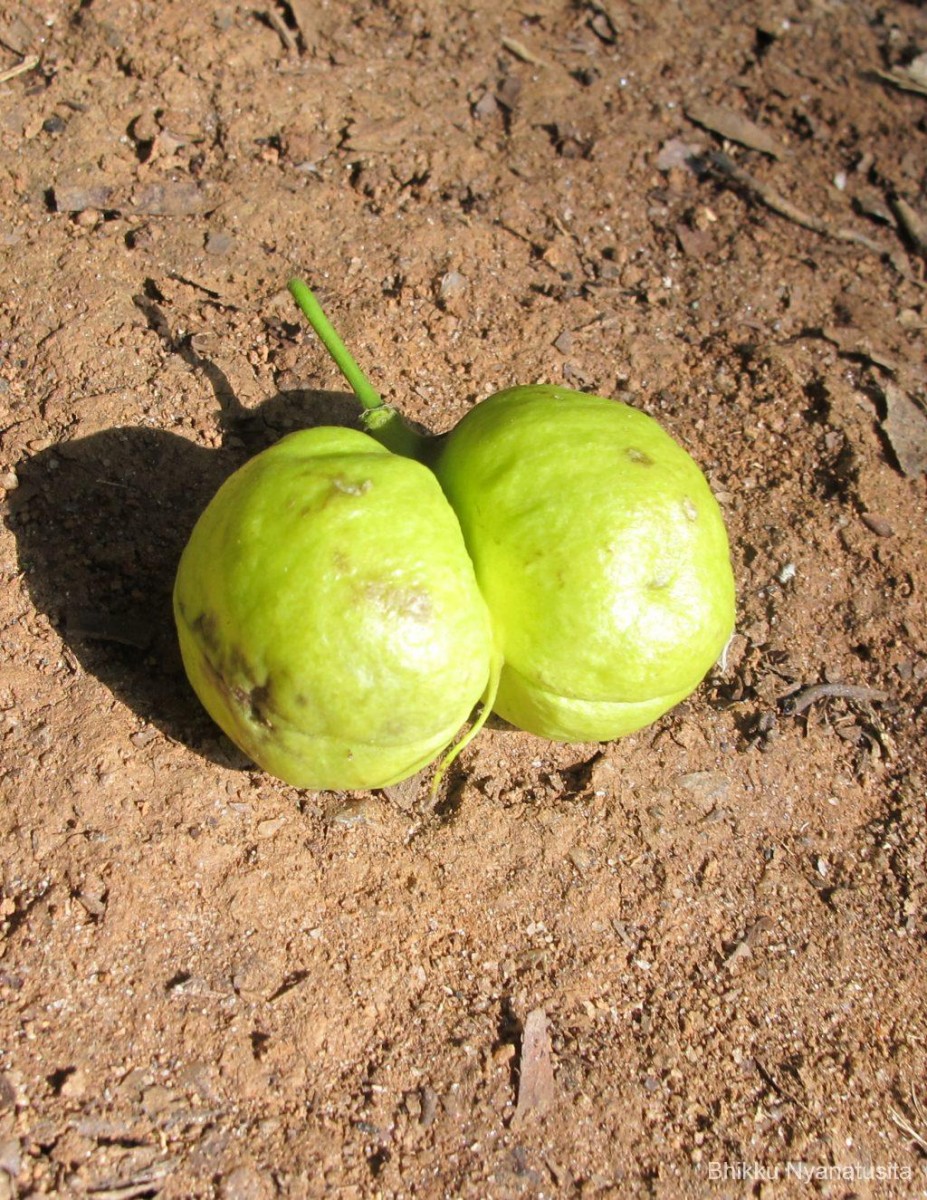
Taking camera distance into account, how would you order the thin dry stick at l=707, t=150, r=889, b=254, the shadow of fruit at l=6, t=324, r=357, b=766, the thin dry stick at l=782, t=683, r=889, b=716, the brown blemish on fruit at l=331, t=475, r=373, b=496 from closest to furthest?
1. the brown blemish on fruit at l=331, t=475, r=373, b=496
2. the shadow of fruit at l=6, t=324, r=357, b=766
3. the thin dry stick at l=782, t=683, r=889, b=716
4. the thin dry stick at l=707, t=150, r=889, b=254

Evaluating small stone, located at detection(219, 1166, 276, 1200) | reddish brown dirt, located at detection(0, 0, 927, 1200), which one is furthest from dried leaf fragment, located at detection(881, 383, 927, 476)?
small stone, located at detection(219, 1166, 276, 1200)

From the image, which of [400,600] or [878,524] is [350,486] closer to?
[400,600]

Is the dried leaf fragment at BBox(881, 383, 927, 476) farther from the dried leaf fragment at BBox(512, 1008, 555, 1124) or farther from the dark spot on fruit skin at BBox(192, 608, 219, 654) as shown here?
the dark spot on fruit skin at BBox(192, 608, 219, 654)

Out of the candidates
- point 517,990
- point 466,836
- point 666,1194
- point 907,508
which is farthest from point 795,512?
point 666,1194

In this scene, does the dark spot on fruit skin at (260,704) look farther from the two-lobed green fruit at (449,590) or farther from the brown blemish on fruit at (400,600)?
the brown blemish on fruit at (400,600)

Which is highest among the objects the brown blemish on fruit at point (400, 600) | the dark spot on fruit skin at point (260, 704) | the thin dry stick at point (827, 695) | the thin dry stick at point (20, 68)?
the thin dry stick at point (20, 68)

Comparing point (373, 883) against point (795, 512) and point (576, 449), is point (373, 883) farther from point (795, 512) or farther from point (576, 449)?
point (795, 512)

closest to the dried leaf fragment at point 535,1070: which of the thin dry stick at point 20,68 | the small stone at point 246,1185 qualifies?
the small stone at point 246,1185

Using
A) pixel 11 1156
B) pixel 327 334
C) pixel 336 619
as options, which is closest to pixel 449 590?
pixel 336 619
